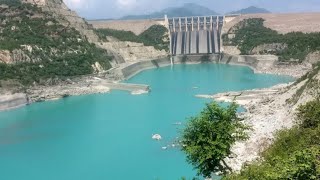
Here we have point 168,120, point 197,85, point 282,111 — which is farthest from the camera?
point 197,85

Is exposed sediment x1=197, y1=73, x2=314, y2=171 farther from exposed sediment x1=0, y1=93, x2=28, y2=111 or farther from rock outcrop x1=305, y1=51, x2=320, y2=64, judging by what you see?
rock outcrop x1=305, y1=51, x2=320, y2=64

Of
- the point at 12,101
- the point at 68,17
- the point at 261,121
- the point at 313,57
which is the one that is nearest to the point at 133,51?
the point at 68,17

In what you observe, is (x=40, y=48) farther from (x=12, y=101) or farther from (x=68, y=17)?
(x=68, y=17)

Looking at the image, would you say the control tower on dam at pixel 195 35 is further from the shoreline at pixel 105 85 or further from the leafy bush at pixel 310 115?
the leafy bush at pixel 310 115

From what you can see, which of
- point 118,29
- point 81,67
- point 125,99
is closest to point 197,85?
point 125,99

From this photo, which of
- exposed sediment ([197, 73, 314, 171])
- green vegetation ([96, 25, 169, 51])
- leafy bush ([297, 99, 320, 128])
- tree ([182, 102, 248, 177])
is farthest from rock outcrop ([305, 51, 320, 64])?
tree ([182, 102, 248, 177])

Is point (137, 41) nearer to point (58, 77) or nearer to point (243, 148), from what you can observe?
point (58, 77)

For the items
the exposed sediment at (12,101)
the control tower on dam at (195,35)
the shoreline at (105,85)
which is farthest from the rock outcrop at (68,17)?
the exposed sediment at (12,101)
